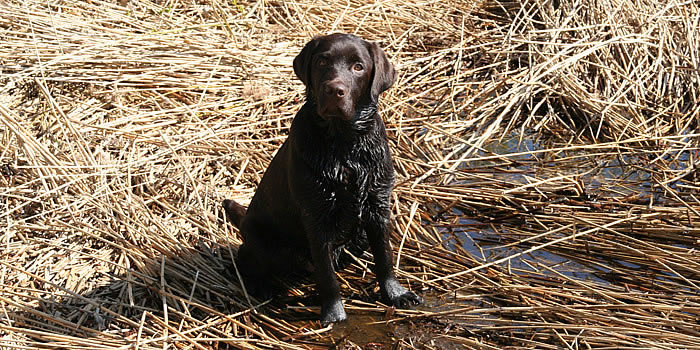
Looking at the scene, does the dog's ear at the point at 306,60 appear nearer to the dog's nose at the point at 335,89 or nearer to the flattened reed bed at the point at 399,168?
the dog's nose at the point at 335,89

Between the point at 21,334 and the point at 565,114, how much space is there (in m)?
4.23

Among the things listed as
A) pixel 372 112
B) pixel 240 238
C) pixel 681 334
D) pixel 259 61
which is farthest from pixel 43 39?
pixel 681 334

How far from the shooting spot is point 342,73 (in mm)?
3605

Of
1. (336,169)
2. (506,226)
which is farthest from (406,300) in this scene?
(506,226)

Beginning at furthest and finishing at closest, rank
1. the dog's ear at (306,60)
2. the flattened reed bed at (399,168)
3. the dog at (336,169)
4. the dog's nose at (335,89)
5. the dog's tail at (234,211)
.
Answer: the dog's tail at (234,211) → the flattened reed bed at (399,168) → the dog's ear at (306,60) → the dog at (336,169) → the dog's nose at (335,89)

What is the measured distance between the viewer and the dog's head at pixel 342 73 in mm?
3533

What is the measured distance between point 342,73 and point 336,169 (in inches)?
19.0

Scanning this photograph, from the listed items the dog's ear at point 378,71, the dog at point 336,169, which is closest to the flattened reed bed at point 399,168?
the dog at point 336,169

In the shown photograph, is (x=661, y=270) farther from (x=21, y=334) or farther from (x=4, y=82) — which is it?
(x=4, y=82)

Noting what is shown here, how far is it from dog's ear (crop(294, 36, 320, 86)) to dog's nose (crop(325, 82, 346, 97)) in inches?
13.3

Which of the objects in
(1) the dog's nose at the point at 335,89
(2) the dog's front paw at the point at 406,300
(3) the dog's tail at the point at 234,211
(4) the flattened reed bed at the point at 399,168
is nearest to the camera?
(1) the dog's nose at the point at 335,89

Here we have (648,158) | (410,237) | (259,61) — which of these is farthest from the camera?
(259,61)

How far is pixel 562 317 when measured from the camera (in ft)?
12.1

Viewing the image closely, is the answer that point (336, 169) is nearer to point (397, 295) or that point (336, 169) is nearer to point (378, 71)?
point (378, 71)
